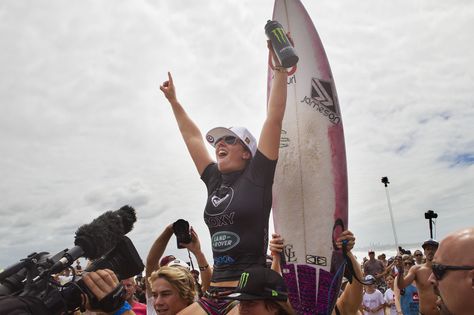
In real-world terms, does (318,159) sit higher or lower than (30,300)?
higher

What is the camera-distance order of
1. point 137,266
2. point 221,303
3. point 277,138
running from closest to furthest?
point 137,266
point 221,303
point 277,138

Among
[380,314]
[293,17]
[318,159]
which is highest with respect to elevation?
[293,17]

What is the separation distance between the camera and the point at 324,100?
421 centimetres

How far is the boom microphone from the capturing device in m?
1.60

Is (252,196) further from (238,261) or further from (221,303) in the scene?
(221,303)

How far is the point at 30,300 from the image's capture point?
1.30 meters

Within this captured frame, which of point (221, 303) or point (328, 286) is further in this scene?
point (328, 286)

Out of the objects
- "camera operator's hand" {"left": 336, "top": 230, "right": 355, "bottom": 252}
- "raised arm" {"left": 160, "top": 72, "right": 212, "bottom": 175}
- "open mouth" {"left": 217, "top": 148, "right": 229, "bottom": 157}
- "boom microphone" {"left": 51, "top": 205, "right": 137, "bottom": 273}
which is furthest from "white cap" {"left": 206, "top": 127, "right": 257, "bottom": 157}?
"boom microphone" {"left": 51, "top": 205, "right": 137, "bottom": 273}

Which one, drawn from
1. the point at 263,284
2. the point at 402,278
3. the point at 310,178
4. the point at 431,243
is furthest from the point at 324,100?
the point at 402,278

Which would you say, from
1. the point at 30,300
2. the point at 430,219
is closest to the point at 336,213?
the point at 30,300

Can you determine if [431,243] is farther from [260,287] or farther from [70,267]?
[70,267]

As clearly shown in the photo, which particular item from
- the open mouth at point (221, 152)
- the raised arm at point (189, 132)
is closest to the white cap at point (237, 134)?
the open mouth at point (221, 152)

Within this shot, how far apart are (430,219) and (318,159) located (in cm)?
1375

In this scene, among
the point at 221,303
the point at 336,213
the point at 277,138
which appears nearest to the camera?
the point at 221,303
